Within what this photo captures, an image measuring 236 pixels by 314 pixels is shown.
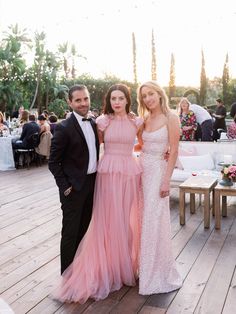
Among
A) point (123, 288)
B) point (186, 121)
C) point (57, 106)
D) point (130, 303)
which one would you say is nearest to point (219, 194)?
point (123, 288)

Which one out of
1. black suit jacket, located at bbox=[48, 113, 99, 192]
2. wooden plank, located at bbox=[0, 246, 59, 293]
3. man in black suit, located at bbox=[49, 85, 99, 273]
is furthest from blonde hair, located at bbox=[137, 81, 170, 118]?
wooden plank, located at bbox=[0, 246, 59, 293]

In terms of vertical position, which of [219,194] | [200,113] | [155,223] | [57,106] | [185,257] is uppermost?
[57,106]

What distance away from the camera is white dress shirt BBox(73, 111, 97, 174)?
2.94 metres

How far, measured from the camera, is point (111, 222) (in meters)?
3.12

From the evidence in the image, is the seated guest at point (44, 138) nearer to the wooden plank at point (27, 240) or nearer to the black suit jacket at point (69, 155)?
the wooden plank at point (27, 240)

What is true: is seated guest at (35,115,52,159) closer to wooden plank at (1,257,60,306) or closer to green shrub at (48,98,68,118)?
wooden plank at (1,257,60,306)

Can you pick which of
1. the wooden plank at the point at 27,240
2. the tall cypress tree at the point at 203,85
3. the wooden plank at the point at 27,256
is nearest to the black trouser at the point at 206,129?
the wooden plank at the point at 27,240

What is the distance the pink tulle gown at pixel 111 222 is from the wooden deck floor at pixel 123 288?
0.14 m

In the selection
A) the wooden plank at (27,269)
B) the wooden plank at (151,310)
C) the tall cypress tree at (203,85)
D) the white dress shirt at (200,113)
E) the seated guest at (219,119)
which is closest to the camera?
the wooden plank at (151,310)

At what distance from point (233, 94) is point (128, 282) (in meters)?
23.1

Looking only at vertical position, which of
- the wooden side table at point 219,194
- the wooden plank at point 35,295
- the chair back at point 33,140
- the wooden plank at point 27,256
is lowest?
the wooden plank at point 35,295

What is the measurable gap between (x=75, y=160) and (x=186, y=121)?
4855 mm

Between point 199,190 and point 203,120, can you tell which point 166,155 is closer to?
point 199,190

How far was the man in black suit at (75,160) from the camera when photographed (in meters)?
2.88
